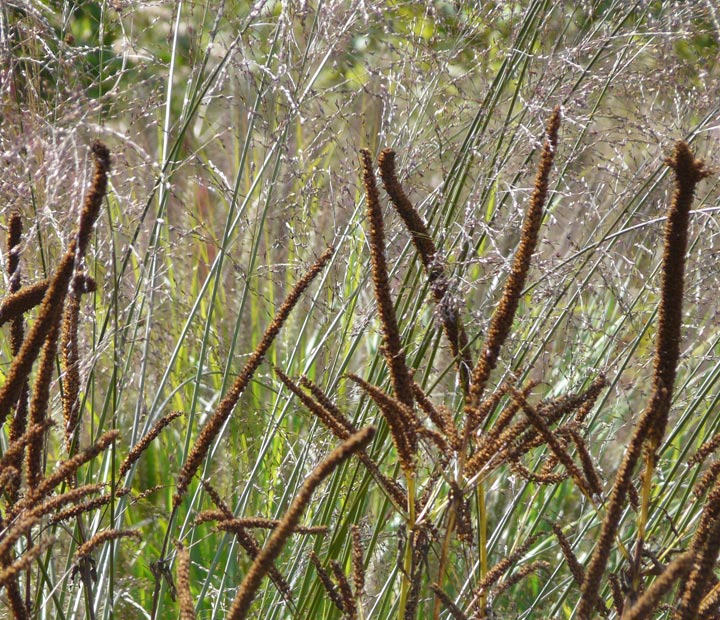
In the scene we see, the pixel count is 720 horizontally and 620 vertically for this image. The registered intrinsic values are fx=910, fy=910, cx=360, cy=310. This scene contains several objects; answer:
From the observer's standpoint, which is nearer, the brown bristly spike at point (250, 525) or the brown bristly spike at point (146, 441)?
the brown bristly spike at point (250, 525)

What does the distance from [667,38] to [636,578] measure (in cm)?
128

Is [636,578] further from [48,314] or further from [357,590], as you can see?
[48,314]

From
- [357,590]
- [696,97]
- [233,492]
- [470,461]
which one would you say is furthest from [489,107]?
[233,492]

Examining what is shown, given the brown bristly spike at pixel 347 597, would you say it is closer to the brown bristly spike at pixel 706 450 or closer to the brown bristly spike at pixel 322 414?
the brown bristly spike at pixel 322 414

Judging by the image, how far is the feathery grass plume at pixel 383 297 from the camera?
986 millimetres

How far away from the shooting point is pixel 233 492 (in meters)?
2.58

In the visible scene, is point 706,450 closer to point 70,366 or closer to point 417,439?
point 417,439

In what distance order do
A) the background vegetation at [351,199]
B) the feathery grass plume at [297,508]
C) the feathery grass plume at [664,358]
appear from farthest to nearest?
the background vegetation at [351,199] < the feathery grass plume at [664,358] < the feathery grass plume at [297,508]

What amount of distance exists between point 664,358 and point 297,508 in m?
0.43

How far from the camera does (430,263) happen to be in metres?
1.16

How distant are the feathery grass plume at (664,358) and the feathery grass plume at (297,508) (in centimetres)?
26

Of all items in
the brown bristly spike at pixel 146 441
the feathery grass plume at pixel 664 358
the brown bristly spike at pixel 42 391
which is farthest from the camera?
the brown bristly spike at pixel 146 441

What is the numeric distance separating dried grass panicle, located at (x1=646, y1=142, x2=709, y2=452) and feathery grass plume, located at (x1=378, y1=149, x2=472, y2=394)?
0.25 m

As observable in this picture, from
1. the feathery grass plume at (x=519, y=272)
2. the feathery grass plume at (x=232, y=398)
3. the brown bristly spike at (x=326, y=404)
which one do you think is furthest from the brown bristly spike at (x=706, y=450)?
the feathery grass plume at (x=232, y=398)
